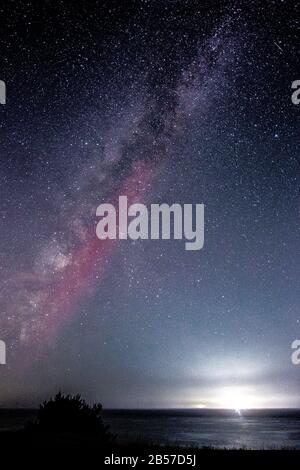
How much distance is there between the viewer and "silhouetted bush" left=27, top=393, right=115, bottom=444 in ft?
53.3

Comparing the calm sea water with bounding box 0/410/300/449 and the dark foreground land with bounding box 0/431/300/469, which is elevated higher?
the dark foreground land with bounding box 0/431/300/469

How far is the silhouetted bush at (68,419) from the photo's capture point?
639 inches

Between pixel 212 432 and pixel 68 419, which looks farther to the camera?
pixel 212 432

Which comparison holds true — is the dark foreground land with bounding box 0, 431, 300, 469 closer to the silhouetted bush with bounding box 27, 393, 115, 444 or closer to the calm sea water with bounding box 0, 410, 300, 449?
the silhouetted bush with bounding box 27, 393, 115, 444

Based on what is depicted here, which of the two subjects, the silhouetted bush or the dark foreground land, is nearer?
the dark foreground land

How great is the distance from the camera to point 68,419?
1631 centimetres

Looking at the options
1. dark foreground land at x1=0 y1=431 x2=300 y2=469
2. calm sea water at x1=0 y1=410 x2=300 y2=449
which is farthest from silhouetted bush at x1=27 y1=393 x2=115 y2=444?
calm sea water at x1=0 y1=410 x2=300 y2=449
